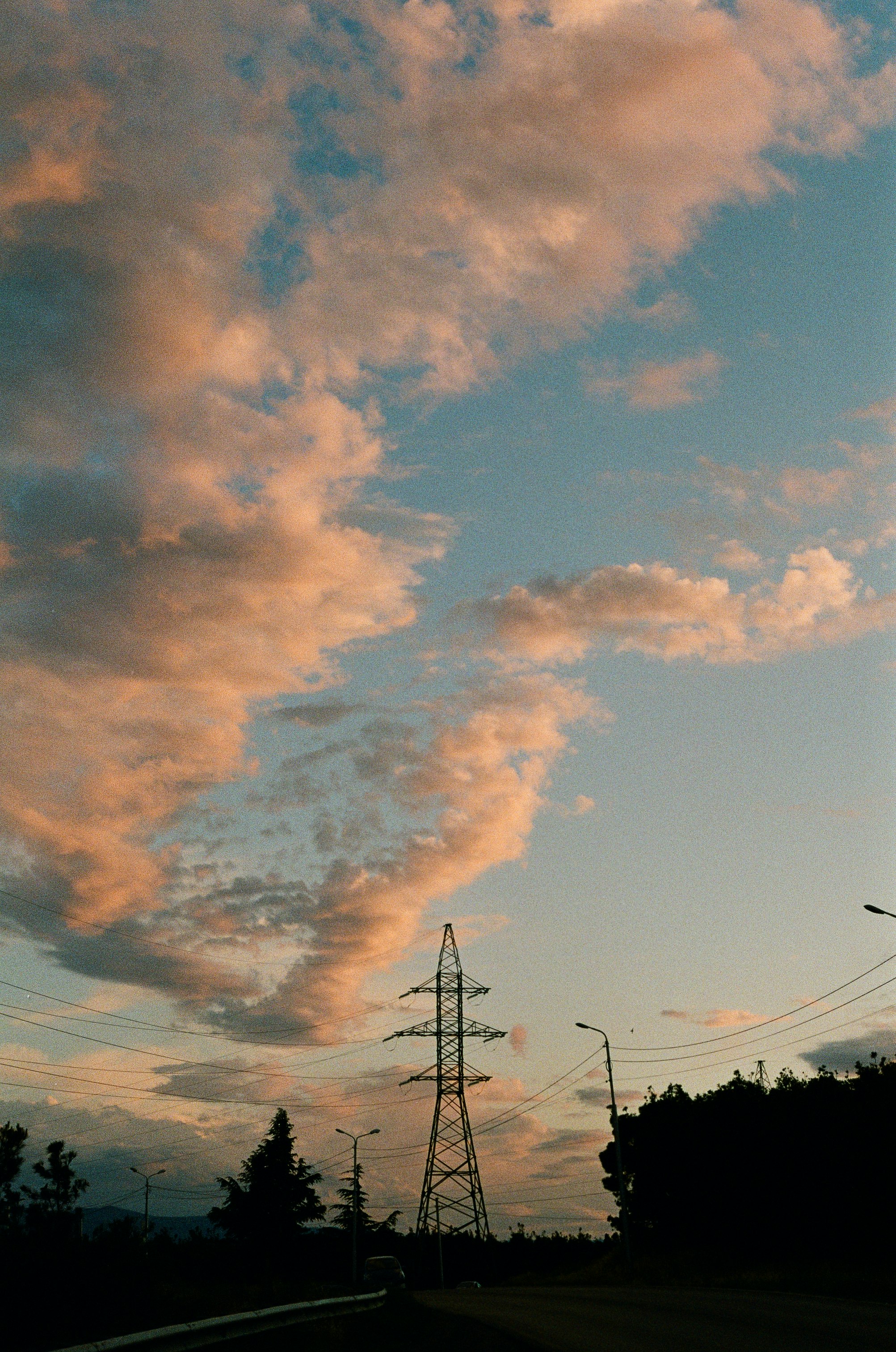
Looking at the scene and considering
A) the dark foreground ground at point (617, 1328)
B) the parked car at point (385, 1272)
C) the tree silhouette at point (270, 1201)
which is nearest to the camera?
the dark foreground ground at point (617, 1328)

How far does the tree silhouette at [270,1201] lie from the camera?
9900 centimetres

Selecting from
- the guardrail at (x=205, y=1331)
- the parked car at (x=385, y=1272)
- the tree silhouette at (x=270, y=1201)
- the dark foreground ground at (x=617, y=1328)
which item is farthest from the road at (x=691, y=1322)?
the tree silhouette at (x=270, y=1201)

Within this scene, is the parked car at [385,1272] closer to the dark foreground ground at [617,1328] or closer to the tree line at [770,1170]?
the tree line at [770,1170]

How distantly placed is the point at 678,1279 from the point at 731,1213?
13.8m

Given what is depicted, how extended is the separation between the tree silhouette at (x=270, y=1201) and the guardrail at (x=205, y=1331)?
90114 mm

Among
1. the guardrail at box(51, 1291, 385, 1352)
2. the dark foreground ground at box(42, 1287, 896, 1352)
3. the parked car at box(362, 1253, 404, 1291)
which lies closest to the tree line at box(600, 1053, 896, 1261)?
the parked car at box(362, 1253, 404, 1291)

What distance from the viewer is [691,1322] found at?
19062 mm

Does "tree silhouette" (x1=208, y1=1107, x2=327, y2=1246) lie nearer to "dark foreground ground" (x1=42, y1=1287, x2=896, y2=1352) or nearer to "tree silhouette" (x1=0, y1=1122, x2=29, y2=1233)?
"tree silhouette" (x1=0, y1=1122, x2=29, y2=1233)

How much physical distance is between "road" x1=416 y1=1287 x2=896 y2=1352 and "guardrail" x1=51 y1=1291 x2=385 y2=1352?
138 inches

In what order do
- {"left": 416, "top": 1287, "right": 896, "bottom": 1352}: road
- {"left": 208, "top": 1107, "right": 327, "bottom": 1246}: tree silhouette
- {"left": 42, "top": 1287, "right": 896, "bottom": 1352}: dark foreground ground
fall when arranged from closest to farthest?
{"left": 42, "top": 1287, "right": 896, "bottom": 1352}: dark foreground ground < {"left": 416, "top": 1287, "right": 896, "bottom": 1352}: road < {"left": 208, "top": 1107, "right": 327, "bottom": 1246}: tree silhouette

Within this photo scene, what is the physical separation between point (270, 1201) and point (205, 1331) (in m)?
98.7

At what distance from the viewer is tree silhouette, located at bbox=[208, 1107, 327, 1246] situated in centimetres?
9900

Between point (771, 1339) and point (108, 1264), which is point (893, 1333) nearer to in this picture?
point (771, 1339)

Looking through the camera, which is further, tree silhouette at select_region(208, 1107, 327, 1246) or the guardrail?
tree silhouette at select_region(208, 1107, 327, 1246)
